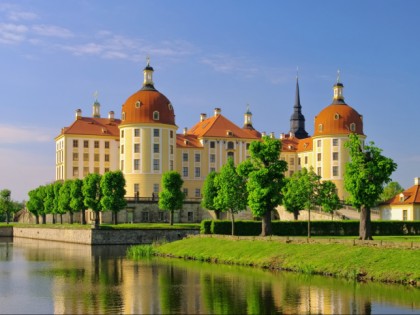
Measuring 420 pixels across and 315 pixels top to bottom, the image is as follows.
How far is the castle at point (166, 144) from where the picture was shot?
3912 inches

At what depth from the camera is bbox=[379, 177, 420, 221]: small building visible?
75438 millimetres

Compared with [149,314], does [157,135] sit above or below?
above

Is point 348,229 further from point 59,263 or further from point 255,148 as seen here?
point 59,263

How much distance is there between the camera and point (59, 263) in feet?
172

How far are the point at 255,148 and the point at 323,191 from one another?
21986 millimetres

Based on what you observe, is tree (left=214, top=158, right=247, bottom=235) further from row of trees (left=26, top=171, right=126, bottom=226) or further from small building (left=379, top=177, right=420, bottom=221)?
small building (left=379, top=177, right=420, bottom=221)

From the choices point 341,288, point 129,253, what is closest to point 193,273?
point 341,288

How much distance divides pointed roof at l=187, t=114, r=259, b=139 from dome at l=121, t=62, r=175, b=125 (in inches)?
387

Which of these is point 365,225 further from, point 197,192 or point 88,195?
point 197,192

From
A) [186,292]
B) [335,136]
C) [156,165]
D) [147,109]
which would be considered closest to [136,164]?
[156,165]

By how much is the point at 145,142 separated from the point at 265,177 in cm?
4479

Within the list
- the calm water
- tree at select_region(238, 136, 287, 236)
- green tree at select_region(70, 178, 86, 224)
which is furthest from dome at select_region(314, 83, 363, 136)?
the calm water

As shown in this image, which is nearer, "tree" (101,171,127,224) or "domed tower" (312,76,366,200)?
"tree" (101,171,127,224)

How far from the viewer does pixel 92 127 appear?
381 ft
